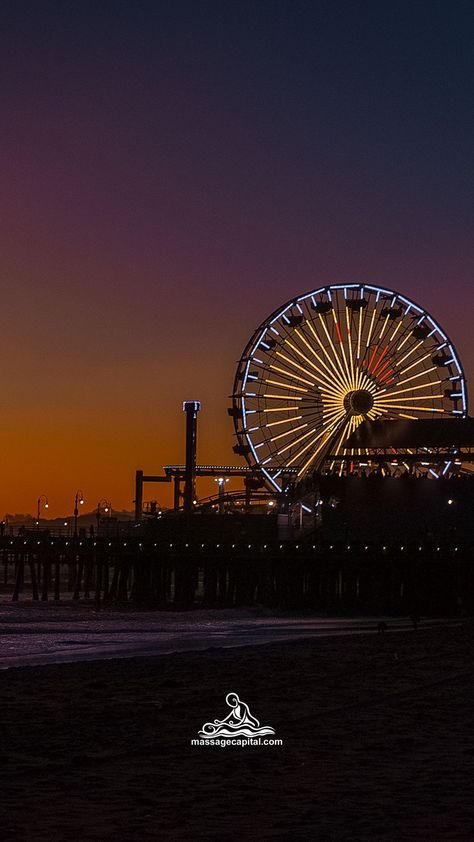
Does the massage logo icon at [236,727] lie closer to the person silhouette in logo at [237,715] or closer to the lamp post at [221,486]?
the person silhouette in logo at [237,715]

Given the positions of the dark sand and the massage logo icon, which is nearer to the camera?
the dark sand

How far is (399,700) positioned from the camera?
19.4 m

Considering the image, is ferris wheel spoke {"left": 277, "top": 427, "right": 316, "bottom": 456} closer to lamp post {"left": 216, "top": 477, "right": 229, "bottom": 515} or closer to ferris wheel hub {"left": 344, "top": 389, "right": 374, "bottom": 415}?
ferris wheel hub {"left": 344, "top": 389, "right": 374, "bottom": 415}

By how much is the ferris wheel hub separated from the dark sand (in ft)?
179

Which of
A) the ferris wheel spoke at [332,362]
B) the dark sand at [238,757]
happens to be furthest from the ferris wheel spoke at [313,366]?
the dark sand at [238,757]

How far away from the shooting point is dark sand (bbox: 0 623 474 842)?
10.6 m

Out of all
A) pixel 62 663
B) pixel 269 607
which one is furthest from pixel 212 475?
pixel 62 663

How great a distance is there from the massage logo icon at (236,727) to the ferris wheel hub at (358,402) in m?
61.5

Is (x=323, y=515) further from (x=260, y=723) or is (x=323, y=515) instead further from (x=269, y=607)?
(x=260, y=723)

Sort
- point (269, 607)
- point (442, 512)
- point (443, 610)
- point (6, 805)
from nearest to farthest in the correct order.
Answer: point (6, 805)
point (443, 610)
point (269, 607)
point (442, 512)

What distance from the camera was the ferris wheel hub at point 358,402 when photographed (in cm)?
7888

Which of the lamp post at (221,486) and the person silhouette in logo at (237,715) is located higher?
the lamp post at (221,486)

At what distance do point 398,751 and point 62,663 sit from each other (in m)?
14.2

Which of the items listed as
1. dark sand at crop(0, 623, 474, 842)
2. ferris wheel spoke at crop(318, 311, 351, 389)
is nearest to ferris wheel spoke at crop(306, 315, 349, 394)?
ferris wheel spoke at crop(318, 311, 351, 389)
